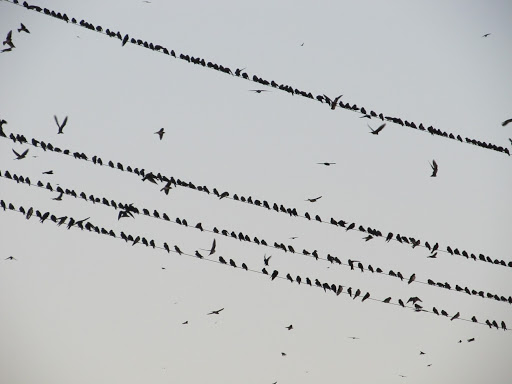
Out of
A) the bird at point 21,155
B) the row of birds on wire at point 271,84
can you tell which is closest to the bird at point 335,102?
the row of birds on wire at point 271,84

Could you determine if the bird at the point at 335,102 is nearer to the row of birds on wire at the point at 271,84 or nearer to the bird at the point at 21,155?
the row of birds on wire at the point at 271,84

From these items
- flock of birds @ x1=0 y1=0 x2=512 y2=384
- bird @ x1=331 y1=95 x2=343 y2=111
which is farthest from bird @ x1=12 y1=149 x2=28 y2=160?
bird @ x1=331 y1=95 x2=343 y2=111

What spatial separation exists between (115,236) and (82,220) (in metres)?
0.75

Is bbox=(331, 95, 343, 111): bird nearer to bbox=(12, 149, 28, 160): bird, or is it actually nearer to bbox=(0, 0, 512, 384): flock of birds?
bbox=(0, 0, 512, 384): flock of birds

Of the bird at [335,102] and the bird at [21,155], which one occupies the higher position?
the bird at [335,102]

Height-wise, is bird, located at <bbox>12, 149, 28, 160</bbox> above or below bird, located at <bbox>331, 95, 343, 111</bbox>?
below

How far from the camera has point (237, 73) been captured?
7.37 meters

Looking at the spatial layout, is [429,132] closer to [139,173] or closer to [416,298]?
[416,298]

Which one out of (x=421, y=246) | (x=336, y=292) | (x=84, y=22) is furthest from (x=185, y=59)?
(x=421, y=246)

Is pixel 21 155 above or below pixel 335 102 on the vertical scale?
below

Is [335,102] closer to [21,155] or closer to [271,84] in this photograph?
[271,84]

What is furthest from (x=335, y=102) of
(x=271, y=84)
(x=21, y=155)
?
(x=21, y=155)

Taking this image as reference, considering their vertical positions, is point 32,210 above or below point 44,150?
below

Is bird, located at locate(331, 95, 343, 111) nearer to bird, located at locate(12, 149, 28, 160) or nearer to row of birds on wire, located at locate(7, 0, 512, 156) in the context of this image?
row of birds on wire, located at locate(7, 0, 512, 156)
